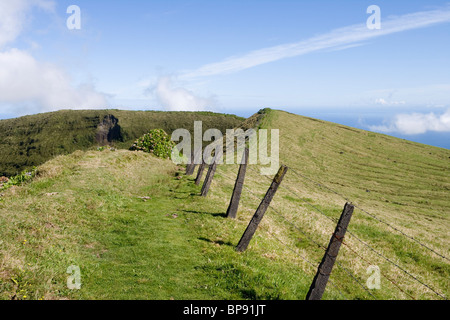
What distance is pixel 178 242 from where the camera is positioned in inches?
453

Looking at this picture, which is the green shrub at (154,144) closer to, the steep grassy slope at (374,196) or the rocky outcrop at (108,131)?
the steep grassy slope at (374,196)

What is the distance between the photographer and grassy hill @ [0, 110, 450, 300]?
809 centimetres

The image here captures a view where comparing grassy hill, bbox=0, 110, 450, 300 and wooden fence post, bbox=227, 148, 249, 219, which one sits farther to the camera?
wooden fence post, bbox=227, 148, 249, 219

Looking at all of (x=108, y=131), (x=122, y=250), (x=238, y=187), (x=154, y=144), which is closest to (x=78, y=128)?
(x=108, y=131)

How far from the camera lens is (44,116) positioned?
89.8 m

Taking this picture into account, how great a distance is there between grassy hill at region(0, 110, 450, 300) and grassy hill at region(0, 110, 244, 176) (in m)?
55.8

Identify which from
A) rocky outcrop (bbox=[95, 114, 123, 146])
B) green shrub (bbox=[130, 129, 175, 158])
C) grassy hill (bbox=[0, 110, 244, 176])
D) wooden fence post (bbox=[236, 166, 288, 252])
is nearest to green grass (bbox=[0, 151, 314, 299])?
wooden fence post (bbox=[236, 166, 288, 252])

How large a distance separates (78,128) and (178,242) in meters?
87.2

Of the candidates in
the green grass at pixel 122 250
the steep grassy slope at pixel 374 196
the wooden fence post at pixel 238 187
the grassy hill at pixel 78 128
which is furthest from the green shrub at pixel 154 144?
the grassy hill at pixel 78 128

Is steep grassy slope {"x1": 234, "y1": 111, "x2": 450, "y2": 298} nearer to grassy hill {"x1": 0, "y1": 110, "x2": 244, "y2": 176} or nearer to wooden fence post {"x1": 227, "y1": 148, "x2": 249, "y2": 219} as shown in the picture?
wooden fence post {"x1": 227, "y1": 148, "x2": 249, "y2": 219}

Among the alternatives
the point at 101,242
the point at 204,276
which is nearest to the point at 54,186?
the point at 101,242

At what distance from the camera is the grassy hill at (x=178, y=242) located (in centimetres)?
809

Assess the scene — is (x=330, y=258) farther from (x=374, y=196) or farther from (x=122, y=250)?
(x=374, y=196)
